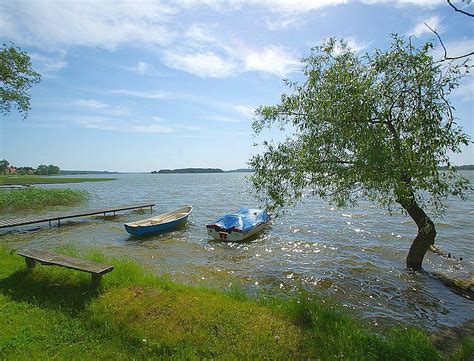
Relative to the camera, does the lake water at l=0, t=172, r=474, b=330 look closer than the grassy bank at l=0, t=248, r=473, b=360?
No

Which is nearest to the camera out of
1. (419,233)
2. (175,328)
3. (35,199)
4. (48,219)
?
(175,328)

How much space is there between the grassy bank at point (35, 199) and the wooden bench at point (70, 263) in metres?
25.5

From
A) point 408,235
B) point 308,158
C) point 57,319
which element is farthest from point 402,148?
point 408,235

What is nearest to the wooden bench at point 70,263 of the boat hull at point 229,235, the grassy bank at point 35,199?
the boat hull at point 229,235

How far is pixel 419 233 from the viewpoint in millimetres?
10633

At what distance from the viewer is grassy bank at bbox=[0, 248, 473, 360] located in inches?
195

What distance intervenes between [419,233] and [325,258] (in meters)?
4.31

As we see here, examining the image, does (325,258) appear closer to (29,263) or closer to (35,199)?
(29,263)

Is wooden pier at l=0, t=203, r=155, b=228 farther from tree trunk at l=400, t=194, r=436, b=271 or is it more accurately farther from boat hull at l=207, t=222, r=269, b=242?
tree trunk at l=400, t=194, r=436, b=271

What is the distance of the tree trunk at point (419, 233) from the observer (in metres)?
9.36

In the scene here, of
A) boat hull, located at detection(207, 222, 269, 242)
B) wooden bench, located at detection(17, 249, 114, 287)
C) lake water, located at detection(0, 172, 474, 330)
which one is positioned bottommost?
lake water, located at detection(0, 172, 474, 330)

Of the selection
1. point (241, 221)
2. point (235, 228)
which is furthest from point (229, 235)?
point (241, 221)

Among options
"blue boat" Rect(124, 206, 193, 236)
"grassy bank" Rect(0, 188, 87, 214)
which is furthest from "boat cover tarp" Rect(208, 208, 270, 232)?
"grassy bank" Rect(0, 188, 87, 214)

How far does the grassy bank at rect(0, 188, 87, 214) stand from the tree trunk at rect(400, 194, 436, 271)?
3328 centimetres
